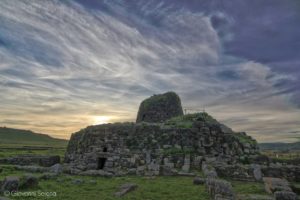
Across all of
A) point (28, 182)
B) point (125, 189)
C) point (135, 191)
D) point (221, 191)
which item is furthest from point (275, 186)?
point (28, 182)

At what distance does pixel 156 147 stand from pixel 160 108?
10.6 meters

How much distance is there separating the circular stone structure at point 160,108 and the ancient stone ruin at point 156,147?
312 inches

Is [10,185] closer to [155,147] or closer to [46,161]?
[155,147]

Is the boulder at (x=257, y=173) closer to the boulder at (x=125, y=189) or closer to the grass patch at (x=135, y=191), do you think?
the grass patch at (x=135, y=191)

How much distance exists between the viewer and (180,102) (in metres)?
30.9

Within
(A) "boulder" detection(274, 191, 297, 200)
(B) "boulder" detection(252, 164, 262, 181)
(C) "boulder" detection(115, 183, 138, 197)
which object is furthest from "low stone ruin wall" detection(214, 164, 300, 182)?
(A) "boulder" detection(274, 191, 297, 200)

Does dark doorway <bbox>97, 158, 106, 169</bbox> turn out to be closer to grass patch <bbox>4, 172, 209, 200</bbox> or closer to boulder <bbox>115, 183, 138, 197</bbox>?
grass patch <bbox>4, 172, 209, 200</bbox>

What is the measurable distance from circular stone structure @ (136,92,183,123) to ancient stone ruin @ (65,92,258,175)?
7.93 metres

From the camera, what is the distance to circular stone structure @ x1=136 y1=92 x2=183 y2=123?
94.2 feet

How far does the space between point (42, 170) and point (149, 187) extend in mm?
8189

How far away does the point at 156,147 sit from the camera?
18.7m

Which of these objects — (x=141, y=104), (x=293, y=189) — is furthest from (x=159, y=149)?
(x=141, y=104)

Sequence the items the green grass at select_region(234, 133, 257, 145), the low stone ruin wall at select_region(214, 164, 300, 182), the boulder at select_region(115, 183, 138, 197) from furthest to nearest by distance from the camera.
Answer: the green grass at select_region(234, 133, 257, 145), the low stone ruin wall at select_region(214, 164, 300, 182), the boulder at select_region(115, 183, 138, 197)

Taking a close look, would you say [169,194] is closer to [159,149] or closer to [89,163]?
[159,149]
